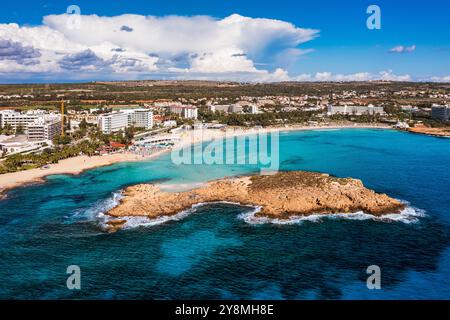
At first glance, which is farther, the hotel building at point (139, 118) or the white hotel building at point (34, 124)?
the hotel building at point (139, 118)

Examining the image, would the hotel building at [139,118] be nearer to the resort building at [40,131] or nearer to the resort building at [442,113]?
the resort building at [40,131]

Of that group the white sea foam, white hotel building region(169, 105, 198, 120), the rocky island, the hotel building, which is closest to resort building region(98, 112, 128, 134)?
the hotel building

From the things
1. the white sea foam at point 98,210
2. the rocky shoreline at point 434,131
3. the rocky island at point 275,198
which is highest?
the rocky shoreline at point 434,131

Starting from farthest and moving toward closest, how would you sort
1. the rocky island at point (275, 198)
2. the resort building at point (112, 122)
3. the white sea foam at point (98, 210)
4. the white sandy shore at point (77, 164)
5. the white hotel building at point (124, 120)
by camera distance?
1. the white hotel building at point (124, 120)
2. the resort building at point (112, 122)
3. the white sandy shore at point (77, 164)
4. the rocky island at point (275, 198)
5. the white sea foam at point (98, 210)

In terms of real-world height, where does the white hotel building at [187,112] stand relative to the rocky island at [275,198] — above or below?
above

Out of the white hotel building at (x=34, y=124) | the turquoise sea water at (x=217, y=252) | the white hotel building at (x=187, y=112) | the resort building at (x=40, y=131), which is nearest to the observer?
the turquoise sea water at (x=217, y=252)

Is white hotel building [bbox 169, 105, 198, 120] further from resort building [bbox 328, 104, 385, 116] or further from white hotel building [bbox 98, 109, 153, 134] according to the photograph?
resort building [bbox 328, 104, 385, 116]

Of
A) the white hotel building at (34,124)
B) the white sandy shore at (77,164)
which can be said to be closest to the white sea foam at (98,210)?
the white sandy shore at (77,164)
